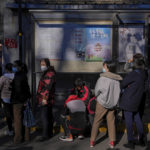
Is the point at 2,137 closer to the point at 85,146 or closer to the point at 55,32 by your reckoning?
the point at 85,146

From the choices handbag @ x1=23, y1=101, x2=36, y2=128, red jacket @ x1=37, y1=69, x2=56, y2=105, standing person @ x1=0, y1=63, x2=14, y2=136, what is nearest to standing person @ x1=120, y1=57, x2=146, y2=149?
red jacket @ x1=37, y1=69, x2=56, y2=105

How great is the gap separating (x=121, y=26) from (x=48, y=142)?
4.00m

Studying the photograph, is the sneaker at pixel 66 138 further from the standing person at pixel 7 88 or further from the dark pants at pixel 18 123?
the standing person at pixel 7 88

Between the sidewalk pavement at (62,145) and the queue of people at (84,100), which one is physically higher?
the queue of people at (84,100)

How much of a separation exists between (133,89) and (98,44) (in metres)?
3.01

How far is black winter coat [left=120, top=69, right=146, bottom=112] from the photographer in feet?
16.9

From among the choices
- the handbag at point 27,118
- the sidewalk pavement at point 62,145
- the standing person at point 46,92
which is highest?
the standing person at point 46,92

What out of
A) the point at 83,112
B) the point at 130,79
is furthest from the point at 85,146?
the point at 130,79

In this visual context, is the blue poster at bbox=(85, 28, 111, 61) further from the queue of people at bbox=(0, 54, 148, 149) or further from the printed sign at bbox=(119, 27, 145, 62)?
the queue of people at bbox=(0, 54, 148, 149)

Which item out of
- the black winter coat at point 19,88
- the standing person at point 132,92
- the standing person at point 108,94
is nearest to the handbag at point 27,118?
the black winter coat at point 19,88

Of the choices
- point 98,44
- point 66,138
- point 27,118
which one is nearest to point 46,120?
point 27,118

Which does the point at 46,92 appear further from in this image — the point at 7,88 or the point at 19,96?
the point at 7,88

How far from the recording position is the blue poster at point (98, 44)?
25.8 ft

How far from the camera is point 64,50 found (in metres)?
7.88
